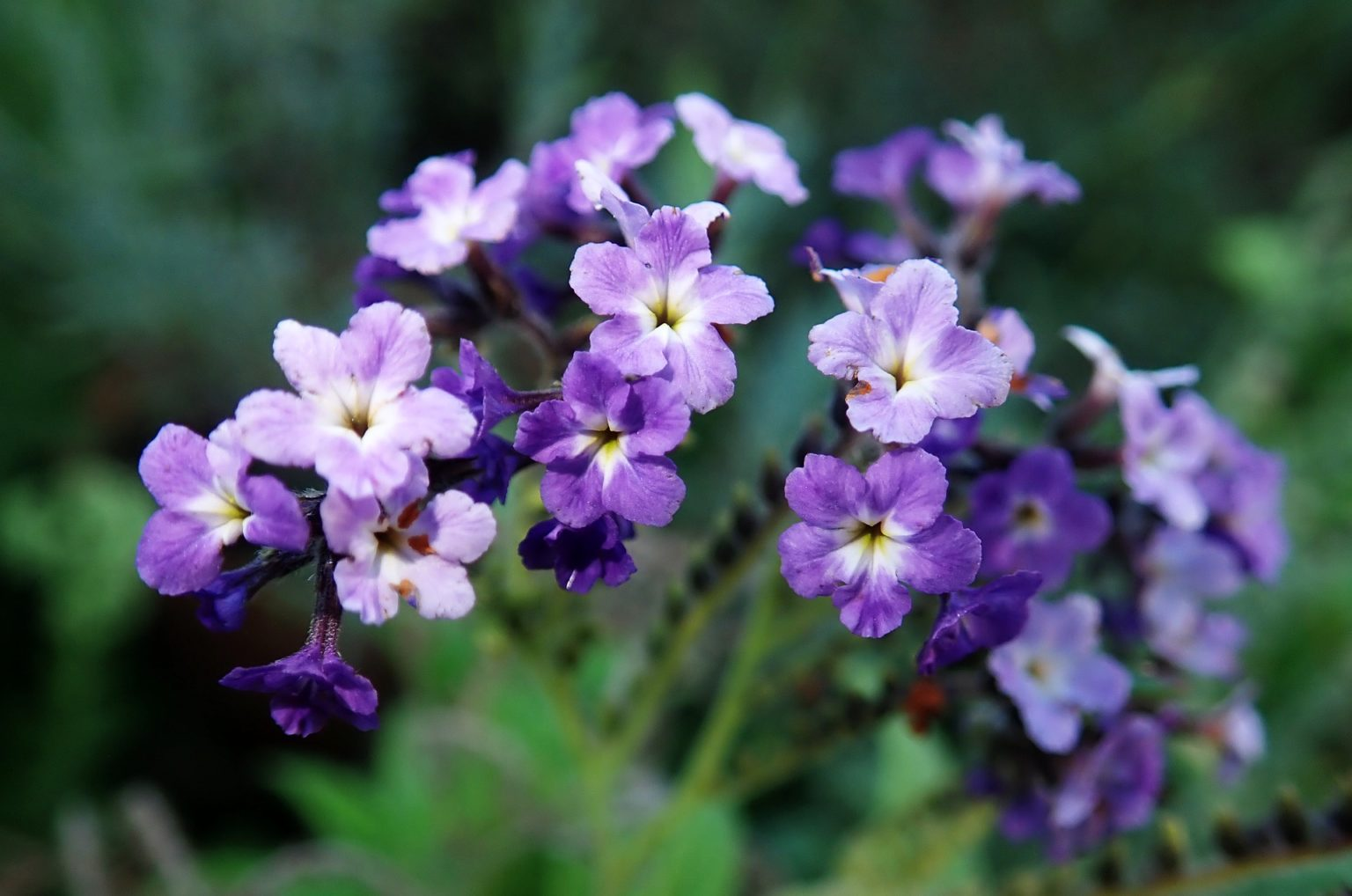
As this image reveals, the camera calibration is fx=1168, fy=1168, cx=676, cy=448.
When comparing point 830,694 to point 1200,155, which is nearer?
point 830,694

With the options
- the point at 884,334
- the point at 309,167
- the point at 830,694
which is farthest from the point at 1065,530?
the point at 309,167

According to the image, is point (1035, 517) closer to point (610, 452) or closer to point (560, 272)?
point (610, 452)

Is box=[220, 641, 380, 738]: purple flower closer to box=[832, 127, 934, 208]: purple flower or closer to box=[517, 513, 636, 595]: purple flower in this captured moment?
box=[517, 513, 636, 595]: purple flower

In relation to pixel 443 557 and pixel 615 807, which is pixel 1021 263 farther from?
pixel 443 557

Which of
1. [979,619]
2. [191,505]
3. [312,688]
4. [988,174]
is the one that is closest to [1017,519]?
[979,619]

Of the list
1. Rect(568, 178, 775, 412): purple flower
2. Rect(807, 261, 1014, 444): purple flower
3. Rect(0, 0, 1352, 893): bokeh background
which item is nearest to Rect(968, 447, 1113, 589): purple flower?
Rect(807, 261, 1014, 444): purple flower

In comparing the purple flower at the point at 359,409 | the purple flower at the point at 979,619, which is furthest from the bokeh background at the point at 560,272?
the purple flower at the point at 979,619
